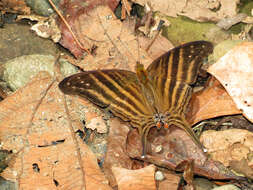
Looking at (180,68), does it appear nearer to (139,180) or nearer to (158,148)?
(158,148)

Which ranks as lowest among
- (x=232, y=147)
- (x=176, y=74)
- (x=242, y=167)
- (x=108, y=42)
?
(x=242, y=167)

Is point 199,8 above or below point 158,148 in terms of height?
above

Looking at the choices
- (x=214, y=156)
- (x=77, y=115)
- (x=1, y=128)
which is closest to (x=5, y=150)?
(x=1, y=128)

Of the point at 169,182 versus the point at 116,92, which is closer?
the point at 169,182

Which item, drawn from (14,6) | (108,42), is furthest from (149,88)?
(14,6)

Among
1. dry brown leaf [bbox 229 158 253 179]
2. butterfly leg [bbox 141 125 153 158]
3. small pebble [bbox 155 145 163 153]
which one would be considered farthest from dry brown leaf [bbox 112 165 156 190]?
dry brown leaf [bbox 229 158 253 179]

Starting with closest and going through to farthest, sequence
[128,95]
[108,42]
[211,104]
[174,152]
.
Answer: [174,152] → [128,95] → [211,104] → [108,42]

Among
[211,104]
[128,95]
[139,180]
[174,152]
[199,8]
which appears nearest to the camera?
[139,180]
